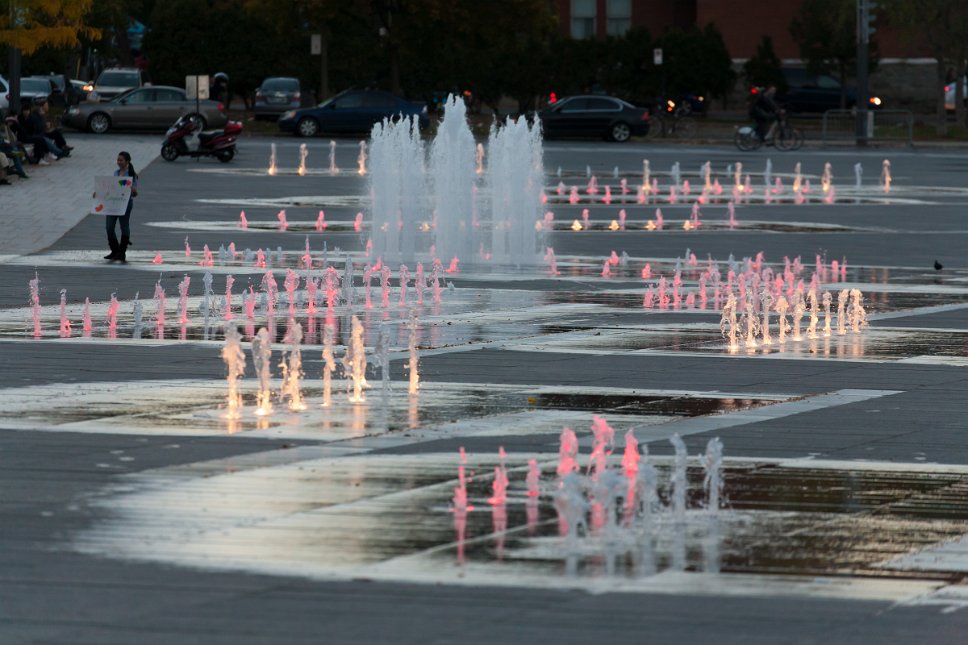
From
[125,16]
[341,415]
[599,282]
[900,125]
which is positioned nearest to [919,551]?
[341,415]

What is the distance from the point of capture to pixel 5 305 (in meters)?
16.9

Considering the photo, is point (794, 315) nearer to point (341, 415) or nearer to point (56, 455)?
point (341, 415)

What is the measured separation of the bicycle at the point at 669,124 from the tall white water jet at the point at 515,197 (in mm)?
30906

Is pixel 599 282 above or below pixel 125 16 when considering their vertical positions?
below

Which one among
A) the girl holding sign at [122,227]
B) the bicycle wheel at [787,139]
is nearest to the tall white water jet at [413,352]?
the girl holding sign at [122,227]

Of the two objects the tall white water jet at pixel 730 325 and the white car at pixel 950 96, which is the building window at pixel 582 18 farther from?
the tall white water jet at pixel 730 325

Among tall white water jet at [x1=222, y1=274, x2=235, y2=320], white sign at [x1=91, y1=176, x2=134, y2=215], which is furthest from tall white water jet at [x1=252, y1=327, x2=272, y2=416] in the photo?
white sign at [x1=91, y1=176, x2=134, y2=215]

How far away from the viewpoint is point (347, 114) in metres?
55.6

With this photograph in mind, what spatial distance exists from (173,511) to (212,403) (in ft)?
10.3

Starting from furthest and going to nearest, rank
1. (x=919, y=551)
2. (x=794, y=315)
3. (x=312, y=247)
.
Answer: (x=312, y=247) < (x=794, y=315) < (x=919, y=551)

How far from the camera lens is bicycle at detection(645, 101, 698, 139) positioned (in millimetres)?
58875

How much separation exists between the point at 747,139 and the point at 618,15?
31.6 meters

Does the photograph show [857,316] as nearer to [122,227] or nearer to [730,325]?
[730,325]

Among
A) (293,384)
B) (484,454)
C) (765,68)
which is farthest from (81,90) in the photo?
(484,454)
